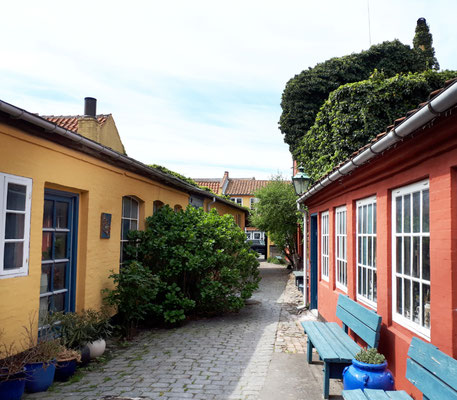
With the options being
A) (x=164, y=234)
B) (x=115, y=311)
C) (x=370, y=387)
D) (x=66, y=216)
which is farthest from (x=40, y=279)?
(x=370, y=387)

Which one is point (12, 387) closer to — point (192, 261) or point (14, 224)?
point (14, 224)

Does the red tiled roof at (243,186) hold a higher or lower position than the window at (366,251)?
higher

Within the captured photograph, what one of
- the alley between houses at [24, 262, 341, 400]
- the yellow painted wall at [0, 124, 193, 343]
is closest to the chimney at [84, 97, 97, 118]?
the yellow painted wall at [0, 124, 193, 343]

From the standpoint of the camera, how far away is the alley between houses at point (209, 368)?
15.3 ft

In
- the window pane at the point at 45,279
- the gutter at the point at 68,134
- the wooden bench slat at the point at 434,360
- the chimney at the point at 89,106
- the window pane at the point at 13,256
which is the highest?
the chimney at the point at 89,106

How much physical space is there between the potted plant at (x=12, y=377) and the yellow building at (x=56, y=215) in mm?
463

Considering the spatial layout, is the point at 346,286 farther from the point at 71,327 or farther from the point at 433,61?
the point at 433,61

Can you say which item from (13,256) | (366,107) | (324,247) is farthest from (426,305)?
(366,107)

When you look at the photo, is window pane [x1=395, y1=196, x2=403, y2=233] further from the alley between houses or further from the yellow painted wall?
the yellow painted wall

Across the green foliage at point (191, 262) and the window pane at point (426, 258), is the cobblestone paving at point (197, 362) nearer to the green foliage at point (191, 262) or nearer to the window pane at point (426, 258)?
the green foliage at point (191, 262)

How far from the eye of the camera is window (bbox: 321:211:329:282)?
8273 mm

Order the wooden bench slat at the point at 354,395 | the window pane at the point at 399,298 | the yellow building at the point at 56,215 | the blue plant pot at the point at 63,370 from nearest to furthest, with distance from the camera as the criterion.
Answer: the wooden bench slat at the point at 354,395
the window pane at the point at 399,298
the yellow building at the point at 56,215
the blue plant pot at the point at 63,370

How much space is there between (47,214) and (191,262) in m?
3.22

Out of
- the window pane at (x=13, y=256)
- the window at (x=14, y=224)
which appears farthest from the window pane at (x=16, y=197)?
the window pane at (x=13, y=256)
